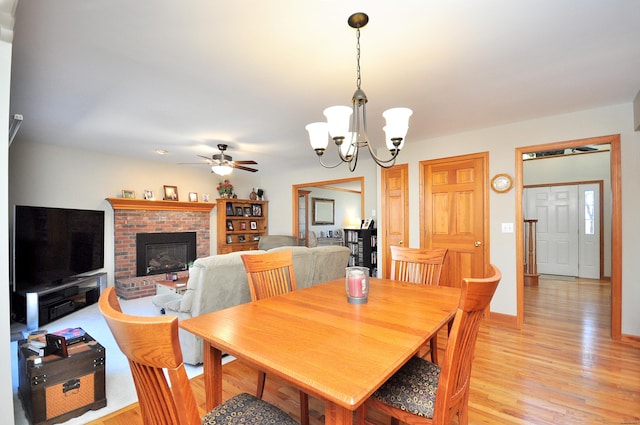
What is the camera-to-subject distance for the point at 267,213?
712 centimetres

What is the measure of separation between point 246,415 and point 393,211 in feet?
11.7

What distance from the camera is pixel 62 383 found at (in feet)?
6.03

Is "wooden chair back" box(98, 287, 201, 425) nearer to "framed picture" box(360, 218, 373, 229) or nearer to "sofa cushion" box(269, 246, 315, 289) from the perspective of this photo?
"sofa cushion" box(269, 246, 315, 289)

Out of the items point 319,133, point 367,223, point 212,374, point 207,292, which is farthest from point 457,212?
point 212,374

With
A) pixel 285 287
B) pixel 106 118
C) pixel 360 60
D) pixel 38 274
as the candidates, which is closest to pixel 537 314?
pixel 285 287

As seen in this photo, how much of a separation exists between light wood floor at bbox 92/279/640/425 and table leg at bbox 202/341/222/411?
77 cm

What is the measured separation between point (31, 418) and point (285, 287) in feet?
5.40

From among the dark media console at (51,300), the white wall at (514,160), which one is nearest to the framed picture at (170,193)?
the dark media console at (51,300)

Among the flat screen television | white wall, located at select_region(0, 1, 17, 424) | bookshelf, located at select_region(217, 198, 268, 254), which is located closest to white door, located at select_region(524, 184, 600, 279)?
bookshelf, located at select_region(217, 198, 268, 254)

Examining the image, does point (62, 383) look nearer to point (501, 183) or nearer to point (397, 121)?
point (397, 121)

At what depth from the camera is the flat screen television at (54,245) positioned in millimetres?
3402

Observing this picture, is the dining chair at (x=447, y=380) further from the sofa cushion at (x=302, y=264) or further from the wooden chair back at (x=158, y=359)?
the sofa cushion at (x=302, y=264)

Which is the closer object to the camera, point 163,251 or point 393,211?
point 393,211

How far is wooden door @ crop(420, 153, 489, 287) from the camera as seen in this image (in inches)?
146
